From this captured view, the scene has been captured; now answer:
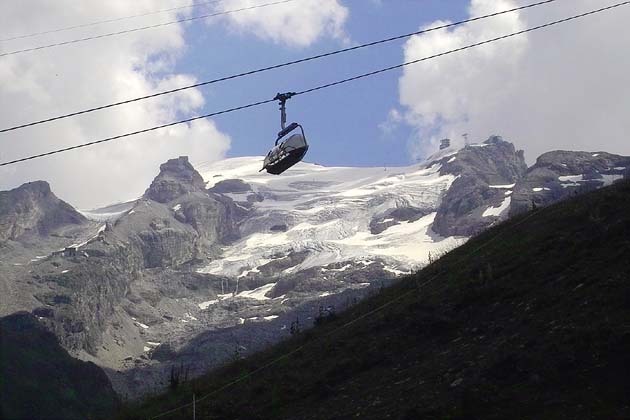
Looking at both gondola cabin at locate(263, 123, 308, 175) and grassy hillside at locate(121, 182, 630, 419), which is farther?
gondola cabin at locate(263, 123, 308, 175)

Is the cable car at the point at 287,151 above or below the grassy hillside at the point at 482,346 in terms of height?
above

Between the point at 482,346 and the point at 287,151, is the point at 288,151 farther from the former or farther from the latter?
the point at 482,346

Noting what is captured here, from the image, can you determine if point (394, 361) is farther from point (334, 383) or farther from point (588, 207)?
point (588, 207)

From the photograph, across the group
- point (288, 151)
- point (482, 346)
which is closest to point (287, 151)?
point (288, 151)

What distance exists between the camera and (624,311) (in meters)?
17.1

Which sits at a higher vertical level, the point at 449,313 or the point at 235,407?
the point at 449,313

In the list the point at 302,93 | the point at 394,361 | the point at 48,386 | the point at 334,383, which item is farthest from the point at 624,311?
the point at 48,386

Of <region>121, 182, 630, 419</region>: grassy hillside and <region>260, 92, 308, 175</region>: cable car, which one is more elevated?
<region>260, 92, 308, 175</region>: cable car

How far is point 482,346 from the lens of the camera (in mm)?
19406

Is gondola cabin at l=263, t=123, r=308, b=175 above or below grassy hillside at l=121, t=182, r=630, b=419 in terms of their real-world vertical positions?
above

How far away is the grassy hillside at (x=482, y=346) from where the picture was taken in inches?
621

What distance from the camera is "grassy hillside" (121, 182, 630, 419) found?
15781 millimetres

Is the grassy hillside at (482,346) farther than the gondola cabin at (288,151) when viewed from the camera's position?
No

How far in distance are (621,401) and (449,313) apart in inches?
384
